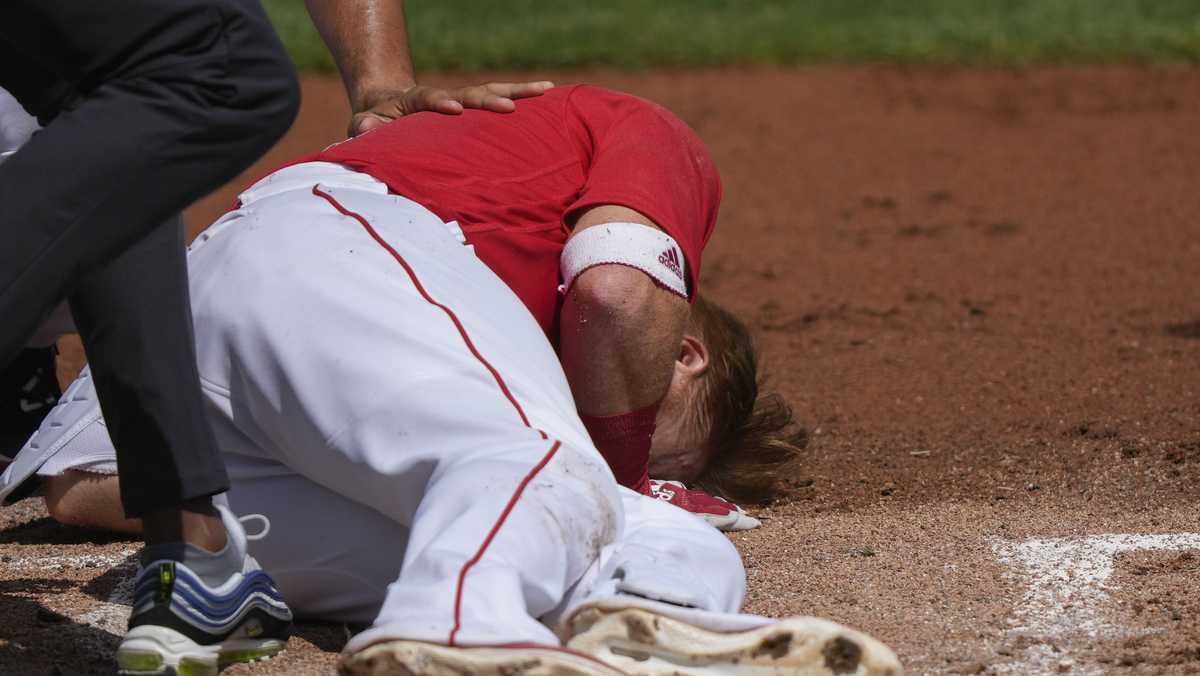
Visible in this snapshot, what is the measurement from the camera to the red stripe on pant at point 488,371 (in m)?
1.88

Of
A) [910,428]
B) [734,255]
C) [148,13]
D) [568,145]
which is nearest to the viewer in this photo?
[148,13]

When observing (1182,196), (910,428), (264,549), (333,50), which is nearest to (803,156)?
(1182,196)

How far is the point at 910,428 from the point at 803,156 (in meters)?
3.45

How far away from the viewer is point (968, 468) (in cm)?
343

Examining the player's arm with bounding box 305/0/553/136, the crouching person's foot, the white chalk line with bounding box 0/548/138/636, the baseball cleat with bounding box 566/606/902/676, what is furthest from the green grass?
the baseball cleat with bounding box 566/606/902/676

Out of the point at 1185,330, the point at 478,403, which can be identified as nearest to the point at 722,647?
the point at 478,403

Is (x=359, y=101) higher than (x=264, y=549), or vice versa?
(x=359, y=101)

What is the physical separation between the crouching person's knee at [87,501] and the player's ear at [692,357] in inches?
42.0

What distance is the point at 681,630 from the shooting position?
6.48ft

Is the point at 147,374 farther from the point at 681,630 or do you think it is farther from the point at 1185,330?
the point at 1185,330

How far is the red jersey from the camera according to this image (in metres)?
2.64

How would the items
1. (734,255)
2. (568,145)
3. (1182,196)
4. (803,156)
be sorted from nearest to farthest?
(568,145), (734,255), (1182,196), (803,156)

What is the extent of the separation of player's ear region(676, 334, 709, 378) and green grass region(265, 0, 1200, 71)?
556 centimetres

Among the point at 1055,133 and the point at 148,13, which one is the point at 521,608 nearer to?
the point at 148,13
